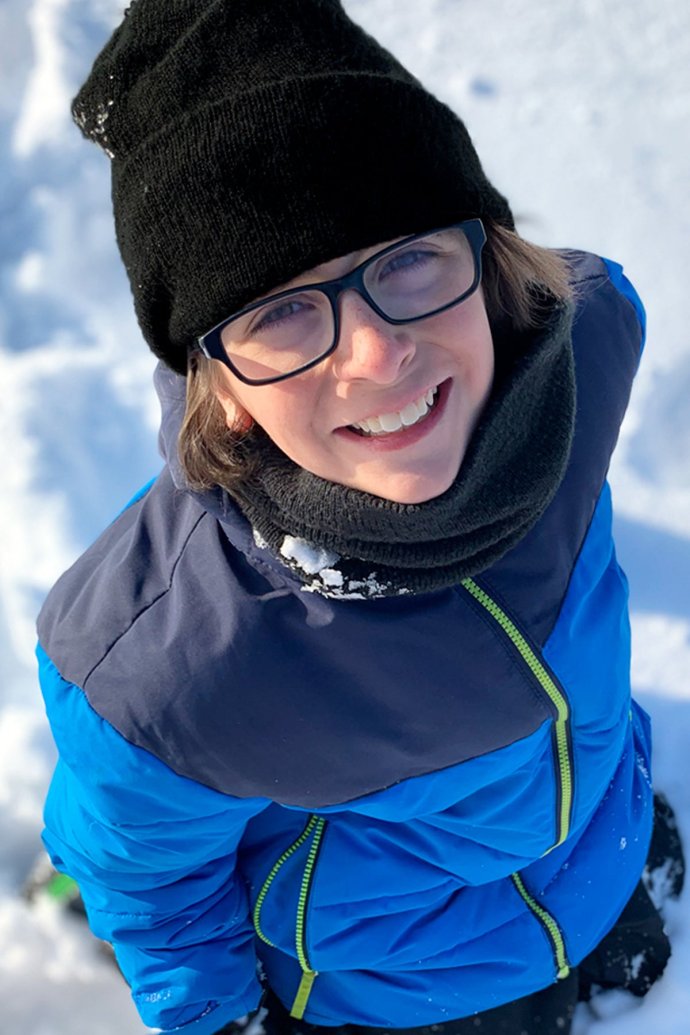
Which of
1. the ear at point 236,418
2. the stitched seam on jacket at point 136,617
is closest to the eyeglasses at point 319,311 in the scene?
the ear at point 236,418

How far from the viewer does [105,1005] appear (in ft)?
5.93

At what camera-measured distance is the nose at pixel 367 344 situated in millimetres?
988

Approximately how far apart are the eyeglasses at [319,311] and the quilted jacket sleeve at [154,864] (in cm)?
48

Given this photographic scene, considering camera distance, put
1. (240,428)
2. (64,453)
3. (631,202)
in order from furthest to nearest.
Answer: (631,202), (64,453), (240,428)

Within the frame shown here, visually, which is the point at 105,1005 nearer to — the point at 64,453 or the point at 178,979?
the point at 178,979

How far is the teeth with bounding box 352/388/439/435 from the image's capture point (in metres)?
1.05

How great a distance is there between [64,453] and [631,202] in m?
1.65

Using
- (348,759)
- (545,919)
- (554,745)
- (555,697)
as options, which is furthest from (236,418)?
(545,919)

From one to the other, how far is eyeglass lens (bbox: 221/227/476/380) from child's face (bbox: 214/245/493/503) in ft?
0.05

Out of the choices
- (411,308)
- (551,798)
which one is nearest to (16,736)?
(551,798)

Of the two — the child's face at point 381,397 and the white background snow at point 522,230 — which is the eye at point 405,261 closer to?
the child's face at point 381,397

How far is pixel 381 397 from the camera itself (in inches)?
40.4

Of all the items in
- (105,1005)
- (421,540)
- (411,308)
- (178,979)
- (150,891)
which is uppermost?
(411,308)

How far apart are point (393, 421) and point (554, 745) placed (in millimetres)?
642
